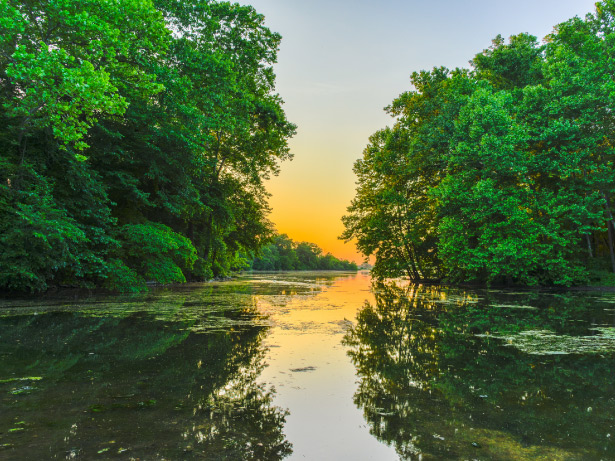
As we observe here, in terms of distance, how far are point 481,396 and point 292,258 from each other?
3904 inches

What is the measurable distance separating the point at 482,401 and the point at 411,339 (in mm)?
2382

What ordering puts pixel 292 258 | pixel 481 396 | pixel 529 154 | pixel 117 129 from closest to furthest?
pixel 481 396 < pixel 117 129 < pixel 529 154 < pixel 292 258

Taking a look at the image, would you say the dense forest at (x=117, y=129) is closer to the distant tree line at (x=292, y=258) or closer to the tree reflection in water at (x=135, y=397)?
the tree reflection in water at (x=135, y=397)

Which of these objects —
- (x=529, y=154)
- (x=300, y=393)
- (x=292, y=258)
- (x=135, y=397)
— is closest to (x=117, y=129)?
Answer: (x=135, y=397)

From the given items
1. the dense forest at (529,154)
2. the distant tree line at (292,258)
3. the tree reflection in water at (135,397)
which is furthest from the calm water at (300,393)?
the distant tree line at (292,258)

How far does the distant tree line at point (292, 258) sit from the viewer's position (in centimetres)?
8772

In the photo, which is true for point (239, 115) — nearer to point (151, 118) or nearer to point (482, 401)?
point (151, 118)

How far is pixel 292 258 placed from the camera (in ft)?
333

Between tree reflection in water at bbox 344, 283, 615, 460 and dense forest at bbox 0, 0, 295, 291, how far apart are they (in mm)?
8072

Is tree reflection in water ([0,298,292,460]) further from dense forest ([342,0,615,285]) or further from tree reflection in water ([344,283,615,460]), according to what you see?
dense forest ([342,0,615,285])

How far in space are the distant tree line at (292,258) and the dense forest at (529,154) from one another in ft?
204

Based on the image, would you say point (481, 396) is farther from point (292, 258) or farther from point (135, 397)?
point (292, 258)

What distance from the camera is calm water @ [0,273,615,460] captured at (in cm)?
200

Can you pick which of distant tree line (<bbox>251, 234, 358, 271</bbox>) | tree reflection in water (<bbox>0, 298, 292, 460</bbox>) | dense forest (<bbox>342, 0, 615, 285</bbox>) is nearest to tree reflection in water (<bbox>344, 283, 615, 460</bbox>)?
tree reflection in water (<bbox>0, 298, 292, 460</bbox>)
